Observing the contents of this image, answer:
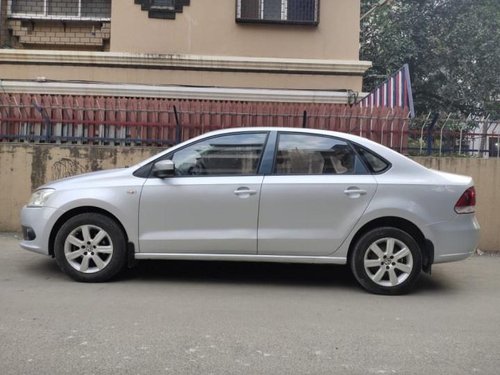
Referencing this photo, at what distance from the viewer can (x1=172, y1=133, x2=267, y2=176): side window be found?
5.90m

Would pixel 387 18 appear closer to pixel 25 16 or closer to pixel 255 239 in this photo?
pixel 25 16

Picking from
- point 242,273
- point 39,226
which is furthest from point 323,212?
point 39,226

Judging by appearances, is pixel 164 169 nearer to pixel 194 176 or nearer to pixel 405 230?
pixel 194 176

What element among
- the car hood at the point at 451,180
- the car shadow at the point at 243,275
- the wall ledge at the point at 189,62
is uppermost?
the wall ledge at the point at 189,62

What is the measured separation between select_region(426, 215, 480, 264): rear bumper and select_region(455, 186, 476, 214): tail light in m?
0.06

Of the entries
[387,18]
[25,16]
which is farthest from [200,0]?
[387,18]

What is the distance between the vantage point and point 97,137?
29.4 feet

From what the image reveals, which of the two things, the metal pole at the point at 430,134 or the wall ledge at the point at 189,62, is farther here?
the wall ledge at the point at 189,62

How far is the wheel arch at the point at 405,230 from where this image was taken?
5.70m

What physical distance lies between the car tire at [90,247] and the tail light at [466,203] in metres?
3.46

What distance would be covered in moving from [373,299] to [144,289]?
2.34 metres

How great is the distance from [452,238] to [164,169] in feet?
9.91

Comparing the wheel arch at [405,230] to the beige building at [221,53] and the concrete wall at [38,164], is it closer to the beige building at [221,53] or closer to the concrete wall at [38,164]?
the concrete wall at [38,164]

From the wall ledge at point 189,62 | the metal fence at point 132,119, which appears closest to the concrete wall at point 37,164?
the metal fence at point 132,119
